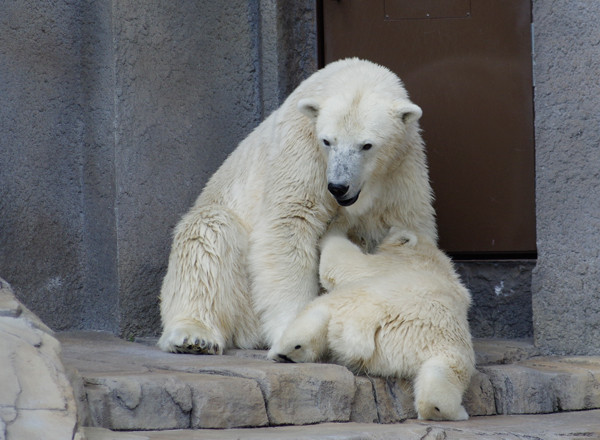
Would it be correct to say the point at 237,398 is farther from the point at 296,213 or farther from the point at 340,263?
the point at 296,213

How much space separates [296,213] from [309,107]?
453 mm

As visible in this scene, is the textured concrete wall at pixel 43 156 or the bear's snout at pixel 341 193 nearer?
the bear's snout at pixel 341 193

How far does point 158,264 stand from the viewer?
4969 mm

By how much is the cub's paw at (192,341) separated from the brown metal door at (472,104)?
160 centimetres

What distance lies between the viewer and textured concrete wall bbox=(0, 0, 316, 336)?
16.0 feet

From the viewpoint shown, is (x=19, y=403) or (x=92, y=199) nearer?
(x=19, y=403)

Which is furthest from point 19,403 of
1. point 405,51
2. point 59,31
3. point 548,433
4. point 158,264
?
point 405,51

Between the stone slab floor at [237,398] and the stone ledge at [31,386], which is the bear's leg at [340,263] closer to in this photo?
the stone slab floor at [237,398]

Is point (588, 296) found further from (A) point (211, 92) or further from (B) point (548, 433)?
(A) point (211, 92)

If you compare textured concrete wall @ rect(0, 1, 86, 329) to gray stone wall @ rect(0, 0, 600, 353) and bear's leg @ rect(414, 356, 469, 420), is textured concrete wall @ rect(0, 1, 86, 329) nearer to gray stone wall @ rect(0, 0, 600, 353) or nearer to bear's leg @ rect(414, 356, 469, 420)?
gray stone wall @ rect(0, 0, 600, 353)

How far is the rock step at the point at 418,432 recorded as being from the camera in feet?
9.31

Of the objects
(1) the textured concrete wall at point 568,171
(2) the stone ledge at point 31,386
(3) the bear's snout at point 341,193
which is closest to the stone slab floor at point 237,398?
(2) the stone ledge at point 31,386

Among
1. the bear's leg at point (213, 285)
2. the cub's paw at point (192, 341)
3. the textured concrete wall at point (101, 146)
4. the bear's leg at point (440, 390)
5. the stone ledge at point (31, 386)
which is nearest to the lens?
the stone ledge at point (31, 386)

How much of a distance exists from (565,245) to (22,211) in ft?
8.75
